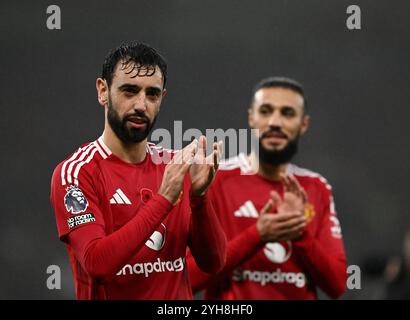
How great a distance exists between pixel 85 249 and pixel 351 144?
→ 600cm

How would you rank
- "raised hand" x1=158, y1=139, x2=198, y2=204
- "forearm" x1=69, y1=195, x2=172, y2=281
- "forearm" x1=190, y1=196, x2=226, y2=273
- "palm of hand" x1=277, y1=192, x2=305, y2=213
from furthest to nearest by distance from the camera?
"palm of hand" x1=277, y1=192, x2=305, y2=213 < "forearm" x1=190, y1=196, x2=226, y2=273 < "raised hand" x1=158, y1=139, x2=198, y2=204 < "forearm" x1=69, y1=195, x2=172, y2=281

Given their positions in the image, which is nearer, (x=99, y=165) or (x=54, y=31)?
(x=99, y=165)

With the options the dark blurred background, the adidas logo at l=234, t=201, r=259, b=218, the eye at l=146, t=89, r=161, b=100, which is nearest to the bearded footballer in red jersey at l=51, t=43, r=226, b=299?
the eye at l=146, t=89, r=161, b=100

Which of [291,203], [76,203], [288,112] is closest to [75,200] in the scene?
[76,203]

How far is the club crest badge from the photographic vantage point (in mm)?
3113

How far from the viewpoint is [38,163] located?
7527mm

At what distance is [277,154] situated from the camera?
4742 millimetres

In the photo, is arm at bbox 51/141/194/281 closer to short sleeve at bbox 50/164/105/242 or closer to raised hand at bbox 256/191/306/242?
short sleeve at bbox 50/164/105/242

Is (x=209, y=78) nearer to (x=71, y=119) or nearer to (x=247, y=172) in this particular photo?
(x=71, y=119)

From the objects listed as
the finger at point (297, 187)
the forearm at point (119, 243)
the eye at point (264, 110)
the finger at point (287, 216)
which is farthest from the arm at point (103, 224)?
the eye at point (264, 110)

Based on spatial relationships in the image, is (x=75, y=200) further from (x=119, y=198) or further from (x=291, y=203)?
(x=291, y=203)

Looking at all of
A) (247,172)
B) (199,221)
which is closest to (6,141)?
(247,172)
